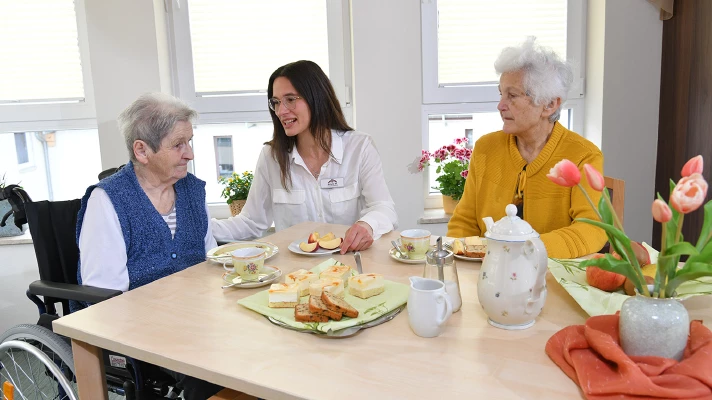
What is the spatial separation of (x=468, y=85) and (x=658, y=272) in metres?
2.41

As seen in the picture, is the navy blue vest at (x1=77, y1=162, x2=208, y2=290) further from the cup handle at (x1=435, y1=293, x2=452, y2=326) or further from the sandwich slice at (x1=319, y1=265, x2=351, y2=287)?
the cup handle at (x1=435, y1=293, x2=452, y2=326)

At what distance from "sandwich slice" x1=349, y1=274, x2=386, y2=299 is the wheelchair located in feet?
1.99

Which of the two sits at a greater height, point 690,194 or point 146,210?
point 690,194

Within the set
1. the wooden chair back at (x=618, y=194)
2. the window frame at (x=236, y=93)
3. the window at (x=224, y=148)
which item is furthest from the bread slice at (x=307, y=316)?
the window at (x=224, y=148)

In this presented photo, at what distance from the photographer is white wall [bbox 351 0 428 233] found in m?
2.91

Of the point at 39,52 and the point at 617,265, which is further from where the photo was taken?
the point at 39,52

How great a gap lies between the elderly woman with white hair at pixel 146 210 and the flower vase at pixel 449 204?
1533 millimetres

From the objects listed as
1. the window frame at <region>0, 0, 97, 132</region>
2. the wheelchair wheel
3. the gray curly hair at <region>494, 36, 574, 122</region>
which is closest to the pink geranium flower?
the gray curly hair at <region>494, 36, 574, 122</region>

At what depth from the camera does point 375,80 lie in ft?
9.71

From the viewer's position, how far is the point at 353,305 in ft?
4.00

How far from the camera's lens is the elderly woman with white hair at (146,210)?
1622 mm

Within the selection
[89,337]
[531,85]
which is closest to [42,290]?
[89,337]

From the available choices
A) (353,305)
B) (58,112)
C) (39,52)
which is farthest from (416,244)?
(39,52)

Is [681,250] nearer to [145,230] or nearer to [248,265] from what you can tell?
[248,265]
